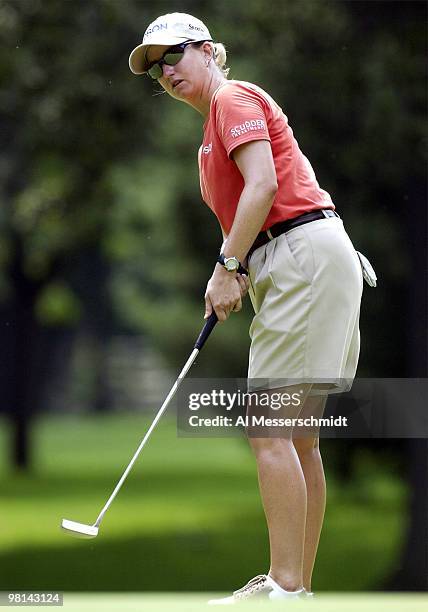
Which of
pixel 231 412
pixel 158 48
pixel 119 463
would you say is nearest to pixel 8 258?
pixel 119 463

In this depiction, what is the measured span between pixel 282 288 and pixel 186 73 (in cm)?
77

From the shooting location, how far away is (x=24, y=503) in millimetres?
21359

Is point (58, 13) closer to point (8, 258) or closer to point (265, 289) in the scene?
point (265, 289)

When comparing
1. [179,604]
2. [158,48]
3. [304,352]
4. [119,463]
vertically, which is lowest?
[119,463]

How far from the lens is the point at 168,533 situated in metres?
19.5

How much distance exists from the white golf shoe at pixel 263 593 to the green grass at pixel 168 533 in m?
10.2

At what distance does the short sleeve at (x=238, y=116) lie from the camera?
3574 mm

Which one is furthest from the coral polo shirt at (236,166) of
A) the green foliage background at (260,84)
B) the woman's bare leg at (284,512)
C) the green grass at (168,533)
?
the green grass at (168,533)

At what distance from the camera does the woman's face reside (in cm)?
390

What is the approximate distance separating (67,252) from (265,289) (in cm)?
1554

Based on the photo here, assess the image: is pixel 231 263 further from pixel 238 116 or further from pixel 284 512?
pixel 284 512

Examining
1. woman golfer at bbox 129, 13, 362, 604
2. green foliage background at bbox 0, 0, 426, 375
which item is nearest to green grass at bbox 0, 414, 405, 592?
green foliage background at bbox 0, 0, 426, 375

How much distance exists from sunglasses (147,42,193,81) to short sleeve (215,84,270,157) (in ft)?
0.97

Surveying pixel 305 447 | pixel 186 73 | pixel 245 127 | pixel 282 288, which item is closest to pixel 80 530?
pixel 305 447
